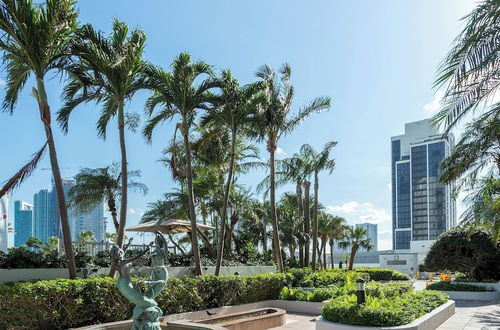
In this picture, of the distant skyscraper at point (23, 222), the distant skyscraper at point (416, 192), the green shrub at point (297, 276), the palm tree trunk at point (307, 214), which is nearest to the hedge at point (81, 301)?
the green shrub at point (297, 276)

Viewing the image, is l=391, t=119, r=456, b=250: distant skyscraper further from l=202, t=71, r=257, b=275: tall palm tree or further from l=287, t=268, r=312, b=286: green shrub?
l=202, t=71, r=257, b=275: tall palm tree

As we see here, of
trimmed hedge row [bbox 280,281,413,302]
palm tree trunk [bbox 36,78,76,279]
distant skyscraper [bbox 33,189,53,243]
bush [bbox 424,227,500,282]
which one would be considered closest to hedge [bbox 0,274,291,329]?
palm tree trunk [bbox 36,78,76,279]

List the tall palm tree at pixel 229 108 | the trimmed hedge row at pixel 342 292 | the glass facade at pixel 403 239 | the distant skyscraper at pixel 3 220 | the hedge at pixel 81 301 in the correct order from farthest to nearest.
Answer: the glass facade at pixel 403 239 < the distant skyscraper at pixel 3 220 < the tall palm tree at pixel 229 108 < the trimmed hedge row at pixel 342 292 < the hedge at pixel 81 301

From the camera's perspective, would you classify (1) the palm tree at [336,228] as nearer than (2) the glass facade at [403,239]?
Yes

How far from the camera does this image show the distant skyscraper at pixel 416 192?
112 metres

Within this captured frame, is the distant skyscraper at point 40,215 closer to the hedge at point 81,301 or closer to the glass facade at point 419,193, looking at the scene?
the hedge at point 81,301

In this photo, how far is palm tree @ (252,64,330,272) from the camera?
17.6 meters

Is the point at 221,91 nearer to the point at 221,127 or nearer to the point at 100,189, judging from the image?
the point at 221,127

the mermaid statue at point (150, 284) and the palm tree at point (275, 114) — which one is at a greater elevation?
the palm tree at point (275, 114)

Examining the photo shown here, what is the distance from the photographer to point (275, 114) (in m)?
17.9

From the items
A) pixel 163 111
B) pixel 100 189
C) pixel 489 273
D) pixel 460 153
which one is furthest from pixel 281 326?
pixel 489 273

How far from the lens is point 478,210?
524 inches

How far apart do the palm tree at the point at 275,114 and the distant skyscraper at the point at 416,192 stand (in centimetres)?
9457

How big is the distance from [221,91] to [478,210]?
28.5 ft
